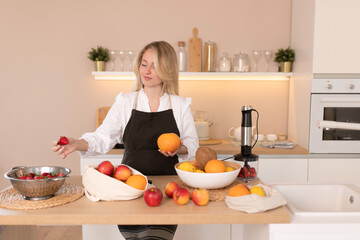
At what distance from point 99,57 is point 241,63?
51.6 inches

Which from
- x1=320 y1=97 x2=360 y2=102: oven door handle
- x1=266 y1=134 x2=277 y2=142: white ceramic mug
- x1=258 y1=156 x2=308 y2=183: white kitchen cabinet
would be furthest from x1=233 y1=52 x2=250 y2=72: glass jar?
x1=258 y1=156 x2=308 y2=183: white kitchen cabinet

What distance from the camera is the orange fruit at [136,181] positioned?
54.5 inches

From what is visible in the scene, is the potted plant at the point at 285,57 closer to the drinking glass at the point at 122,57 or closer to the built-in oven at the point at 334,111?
the built-in oven at the point at 334,111

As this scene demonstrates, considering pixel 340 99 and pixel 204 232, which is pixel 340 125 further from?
pixel 340 99

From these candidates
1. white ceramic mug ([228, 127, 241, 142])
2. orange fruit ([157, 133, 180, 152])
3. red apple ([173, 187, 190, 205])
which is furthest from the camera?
white ceramic mug ([228, 127, 241, 142])

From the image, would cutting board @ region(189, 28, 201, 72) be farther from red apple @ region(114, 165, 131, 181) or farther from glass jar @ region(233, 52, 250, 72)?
red apple @ region(114, 165, 131, 181)

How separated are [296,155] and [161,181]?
1.54 meters

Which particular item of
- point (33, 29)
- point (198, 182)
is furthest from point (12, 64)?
point (198, 182)

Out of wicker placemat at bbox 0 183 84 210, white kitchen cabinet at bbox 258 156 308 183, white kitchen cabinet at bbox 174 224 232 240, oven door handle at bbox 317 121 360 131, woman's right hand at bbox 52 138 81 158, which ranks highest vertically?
→ oven door handle at bbox 317 121 360 131

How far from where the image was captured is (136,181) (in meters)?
1.39

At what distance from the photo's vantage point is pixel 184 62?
324 centimetres

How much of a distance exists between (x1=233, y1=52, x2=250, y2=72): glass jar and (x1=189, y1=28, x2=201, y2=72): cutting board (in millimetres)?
343

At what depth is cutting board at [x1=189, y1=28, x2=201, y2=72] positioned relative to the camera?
10.6 ft

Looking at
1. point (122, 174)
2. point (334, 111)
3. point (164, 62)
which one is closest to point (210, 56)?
point (334, 111)
